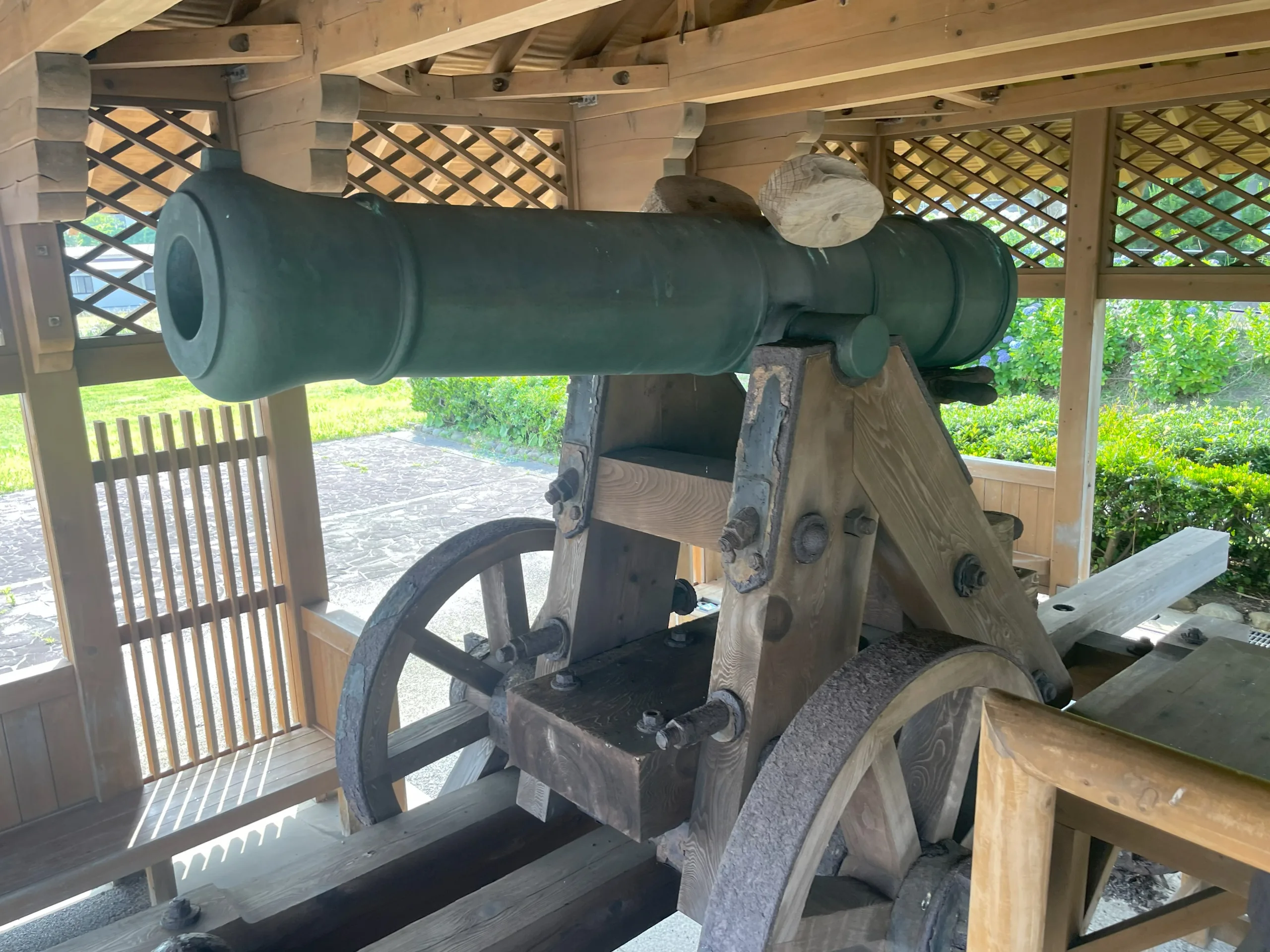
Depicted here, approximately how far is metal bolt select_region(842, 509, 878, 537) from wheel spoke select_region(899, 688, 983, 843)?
29cm

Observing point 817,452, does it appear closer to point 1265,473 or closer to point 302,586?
point 302,586

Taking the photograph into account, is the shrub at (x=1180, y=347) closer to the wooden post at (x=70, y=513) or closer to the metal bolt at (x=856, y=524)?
the wooden post at (x=70, y=513)

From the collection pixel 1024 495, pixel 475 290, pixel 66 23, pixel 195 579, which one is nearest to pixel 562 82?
pixel 66 23

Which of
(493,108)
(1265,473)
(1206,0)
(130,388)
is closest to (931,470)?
(1206,0)

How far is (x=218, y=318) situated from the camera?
0.95 m

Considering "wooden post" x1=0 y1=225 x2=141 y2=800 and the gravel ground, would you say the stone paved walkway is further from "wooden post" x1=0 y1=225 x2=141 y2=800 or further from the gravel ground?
"wooden post" x1=0 y1=225 x2=141 y2=800

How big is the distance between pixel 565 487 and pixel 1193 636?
4.33ft

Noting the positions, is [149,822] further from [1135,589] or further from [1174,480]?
[1174,480]

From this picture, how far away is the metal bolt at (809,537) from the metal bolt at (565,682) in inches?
16.2

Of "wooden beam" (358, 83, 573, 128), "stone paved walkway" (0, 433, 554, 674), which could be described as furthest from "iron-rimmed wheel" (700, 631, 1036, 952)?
"stone paved walkway" (0, 433, 554, 674)

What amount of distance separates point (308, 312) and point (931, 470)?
95 cm

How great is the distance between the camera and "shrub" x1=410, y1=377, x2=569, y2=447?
1251cm

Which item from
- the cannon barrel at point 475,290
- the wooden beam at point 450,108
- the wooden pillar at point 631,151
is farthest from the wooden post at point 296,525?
the cannon barrel at point 475,290

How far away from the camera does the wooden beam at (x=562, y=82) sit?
3.32 meters
